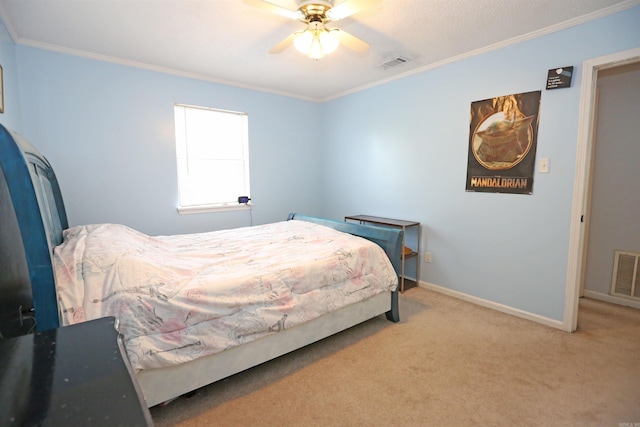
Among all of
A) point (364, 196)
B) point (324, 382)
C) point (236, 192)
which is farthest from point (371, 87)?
point (324, 382)

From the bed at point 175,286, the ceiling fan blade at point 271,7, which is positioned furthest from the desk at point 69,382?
the ceiling fan blade at point 271,7

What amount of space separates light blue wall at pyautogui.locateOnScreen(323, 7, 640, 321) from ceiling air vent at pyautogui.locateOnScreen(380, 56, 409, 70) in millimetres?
340

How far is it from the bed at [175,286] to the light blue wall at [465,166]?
969mm

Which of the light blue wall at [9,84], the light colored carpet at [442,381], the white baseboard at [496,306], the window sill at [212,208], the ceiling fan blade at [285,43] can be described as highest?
the ceiling fan blade at [285,43]

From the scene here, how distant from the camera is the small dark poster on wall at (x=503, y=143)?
2.56 meters

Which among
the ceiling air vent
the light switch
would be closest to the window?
the ceiling air vent

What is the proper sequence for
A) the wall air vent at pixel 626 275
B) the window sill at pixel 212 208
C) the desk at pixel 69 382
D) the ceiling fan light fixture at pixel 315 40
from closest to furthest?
the desk at pixel 69 382 → the ceiling fan light fixture at pixel 315 40 → the wall air vent at pixel 626 275 → the window sill at pixel 212 208

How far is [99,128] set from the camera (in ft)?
9.52

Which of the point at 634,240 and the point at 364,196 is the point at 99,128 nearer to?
the point at 364,196

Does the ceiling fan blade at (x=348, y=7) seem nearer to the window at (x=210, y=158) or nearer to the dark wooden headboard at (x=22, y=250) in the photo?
the dark wooden headboard at (x=22, y=250)

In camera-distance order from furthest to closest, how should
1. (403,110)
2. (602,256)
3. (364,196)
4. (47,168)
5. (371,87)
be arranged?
(364,196), (371,87), (403,110), (602,256), (47,168)

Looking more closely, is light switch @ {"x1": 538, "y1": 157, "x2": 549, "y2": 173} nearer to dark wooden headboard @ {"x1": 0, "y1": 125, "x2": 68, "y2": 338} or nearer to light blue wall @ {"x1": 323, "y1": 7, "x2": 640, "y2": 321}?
light blue wall @ {"x1": 323, "y1": 7, "x2": 640, "y2": 321}

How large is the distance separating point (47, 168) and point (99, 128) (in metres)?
0.84

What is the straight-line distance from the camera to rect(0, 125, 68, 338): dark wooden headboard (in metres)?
0.99
